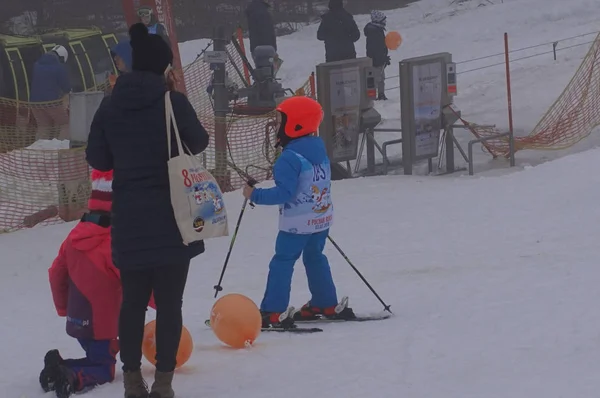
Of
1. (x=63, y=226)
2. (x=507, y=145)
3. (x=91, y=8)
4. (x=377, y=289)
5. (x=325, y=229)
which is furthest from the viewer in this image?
(x=91, y=8)

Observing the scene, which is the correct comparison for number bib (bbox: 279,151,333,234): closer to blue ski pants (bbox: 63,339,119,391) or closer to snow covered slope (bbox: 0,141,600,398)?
snow covered slope (bbox: 0,141,600,398)

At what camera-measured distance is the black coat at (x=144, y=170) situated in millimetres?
4855

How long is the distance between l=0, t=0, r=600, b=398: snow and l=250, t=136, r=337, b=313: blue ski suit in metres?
0.39

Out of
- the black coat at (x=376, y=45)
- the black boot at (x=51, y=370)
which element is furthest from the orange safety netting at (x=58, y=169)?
the black coat at (x=376, y=45)

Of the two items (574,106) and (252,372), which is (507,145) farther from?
(252,372)

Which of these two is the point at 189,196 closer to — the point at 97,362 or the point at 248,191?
the point at 97,362

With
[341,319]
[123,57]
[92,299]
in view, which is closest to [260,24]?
[341,319]

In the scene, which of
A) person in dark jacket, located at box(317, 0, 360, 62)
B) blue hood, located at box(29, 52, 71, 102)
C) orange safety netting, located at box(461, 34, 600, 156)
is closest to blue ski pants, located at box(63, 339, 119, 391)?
orange safety netting, located at box(461, 34, 600, 156)

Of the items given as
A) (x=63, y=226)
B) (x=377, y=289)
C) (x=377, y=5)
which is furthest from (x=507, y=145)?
(x=377, y=5)

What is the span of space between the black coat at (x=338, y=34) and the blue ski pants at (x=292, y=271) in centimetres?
1304

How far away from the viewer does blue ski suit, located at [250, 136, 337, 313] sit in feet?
21.3

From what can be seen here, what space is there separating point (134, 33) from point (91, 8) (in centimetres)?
2950

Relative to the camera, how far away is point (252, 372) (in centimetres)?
568

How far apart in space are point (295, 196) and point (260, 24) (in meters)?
14.4
